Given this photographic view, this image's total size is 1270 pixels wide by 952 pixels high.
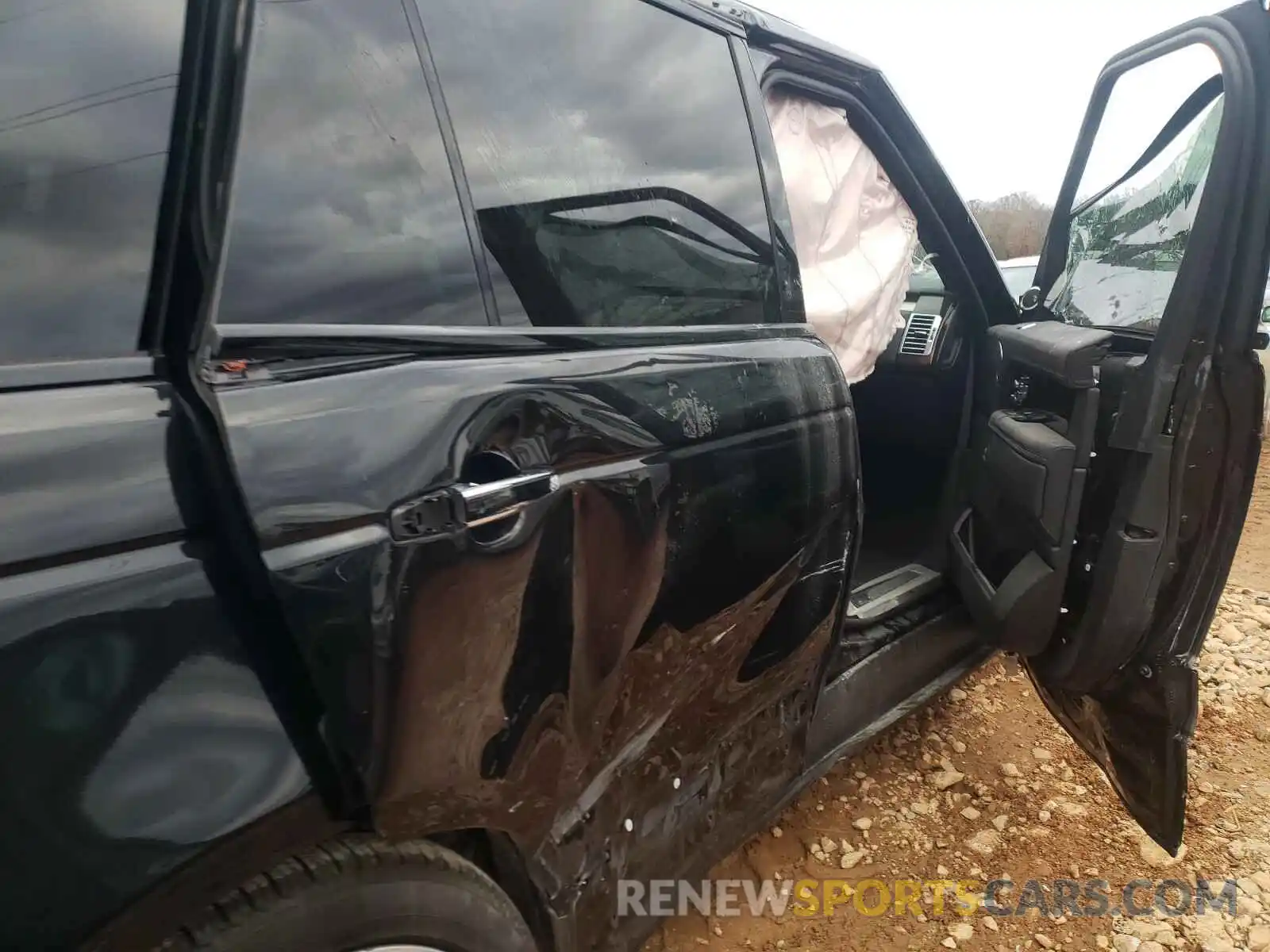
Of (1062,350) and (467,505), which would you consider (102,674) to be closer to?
(467,505)

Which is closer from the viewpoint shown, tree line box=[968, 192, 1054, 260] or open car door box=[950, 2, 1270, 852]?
open car door box=[950, 2, 1270, 852]

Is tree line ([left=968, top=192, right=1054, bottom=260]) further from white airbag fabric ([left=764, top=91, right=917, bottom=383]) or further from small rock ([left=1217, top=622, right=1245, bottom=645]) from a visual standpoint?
small rock ([left=1217, top=622, right=1245, bottom=645])

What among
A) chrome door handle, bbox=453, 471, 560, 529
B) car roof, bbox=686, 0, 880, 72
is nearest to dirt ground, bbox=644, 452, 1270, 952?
chrome door handle, bbox=453, 471, 560, 529

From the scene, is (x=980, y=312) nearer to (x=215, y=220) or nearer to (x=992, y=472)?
(x=992, y=472)

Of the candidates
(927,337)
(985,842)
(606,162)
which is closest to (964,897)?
(985,842)

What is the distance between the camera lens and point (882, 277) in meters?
2.47

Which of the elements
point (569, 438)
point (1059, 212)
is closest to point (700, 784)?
point (569, 438)

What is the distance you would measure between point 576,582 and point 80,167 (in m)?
0.79

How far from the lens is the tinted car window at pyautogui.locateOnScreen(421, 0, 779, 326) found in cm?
130

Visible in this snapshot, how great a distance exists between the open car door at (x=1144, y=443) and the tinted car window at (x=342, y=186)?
159 centimetres

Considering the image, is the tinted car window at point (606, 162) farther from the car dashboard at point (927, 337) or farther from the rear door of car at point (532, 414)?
the car dashboard at point (927, 337)

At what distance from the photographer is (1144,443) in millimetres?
1926

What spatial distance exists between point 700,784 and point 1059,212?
2.22 meters

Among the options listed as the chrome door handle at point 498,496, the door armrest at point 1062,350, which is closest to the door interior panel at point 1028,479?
the door armrest at point 1062,350
